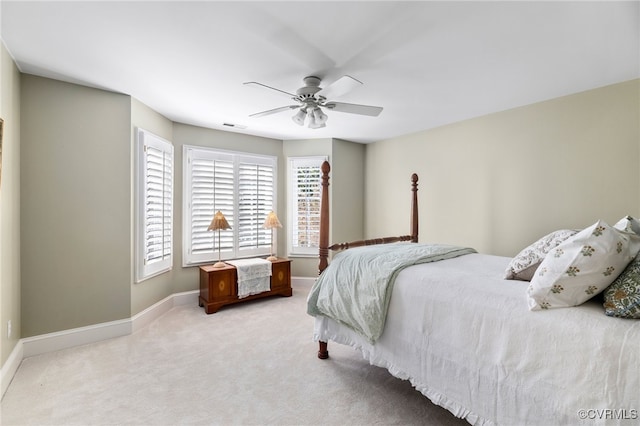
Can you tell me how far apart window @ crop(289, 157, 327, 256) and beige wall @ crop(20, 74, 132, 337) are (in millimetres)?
2390

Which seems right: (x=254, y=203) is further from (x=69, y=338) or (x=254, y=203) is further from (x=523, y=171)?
(x=523, y=171)

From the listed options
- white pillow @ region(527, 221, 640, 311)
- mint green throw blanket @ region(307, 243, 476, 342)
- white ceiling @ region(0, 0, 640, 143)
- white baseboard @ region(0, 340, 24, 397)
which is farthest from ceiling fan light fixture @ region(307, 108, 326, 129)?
white baseboard @ region(0, 340, 24, 397)

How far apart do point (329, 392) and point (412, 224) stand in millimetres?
2100

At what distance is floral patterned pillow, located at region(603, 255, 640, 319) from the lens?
1183mm

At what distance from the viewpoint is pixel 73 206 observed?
2.81 meters

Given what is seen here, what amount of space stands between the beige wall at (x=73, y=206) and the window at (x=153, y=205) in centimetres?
15

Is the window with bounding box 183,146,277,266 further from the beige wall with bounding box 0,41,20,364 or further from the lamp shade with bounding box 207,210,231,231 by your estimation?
the beige wall with bounding box 0,41,20,364

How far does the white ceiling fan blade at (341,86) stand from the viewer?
215 cm

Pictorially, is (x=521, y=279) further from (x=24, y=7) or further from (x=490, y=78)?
(x=24, y=7)

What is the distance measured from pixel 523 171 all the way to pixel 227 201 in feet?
12.4

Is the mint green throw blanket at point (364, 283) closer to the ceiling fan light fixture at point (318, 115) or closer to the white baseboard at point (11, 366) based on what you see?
the ceiling fan light fixture at point (318, 115)

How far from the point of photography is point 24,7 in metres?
1.73

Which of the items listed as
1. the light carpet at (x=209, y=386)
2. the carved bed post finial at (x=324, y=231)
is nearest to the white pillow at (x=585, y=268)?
the light carpet at (x=209, y=386)

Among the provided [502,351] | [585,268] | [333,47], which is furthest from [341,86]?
[502,351]
